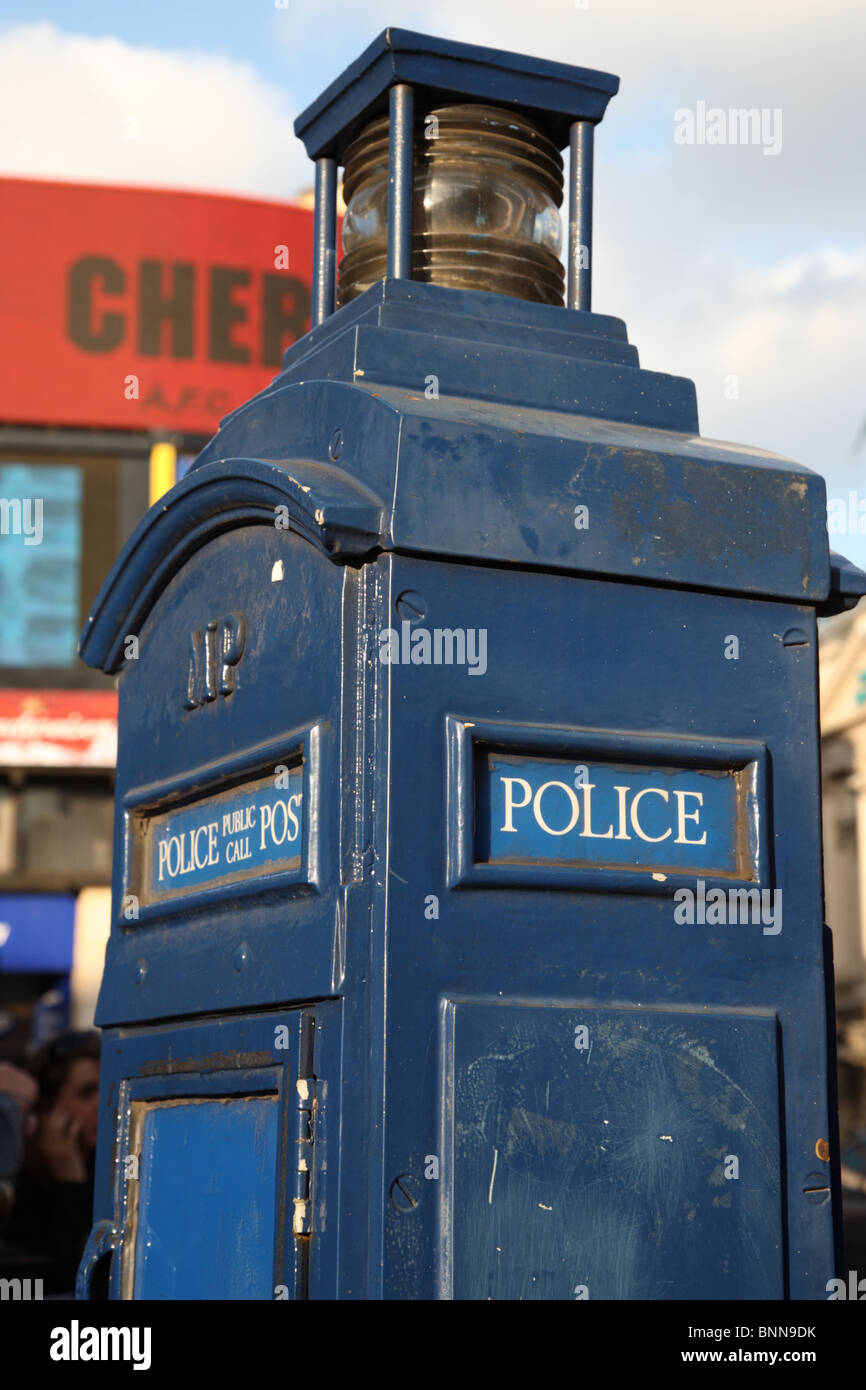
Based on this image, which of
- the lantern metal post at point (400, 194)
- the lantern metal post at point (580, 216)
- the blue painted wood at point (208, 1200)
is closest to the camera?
the blue painted wood at point (208, 1200)

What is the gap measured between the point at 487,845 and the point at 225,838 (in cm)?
51

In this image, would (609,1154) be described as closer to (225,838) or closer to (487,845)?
(487,845)

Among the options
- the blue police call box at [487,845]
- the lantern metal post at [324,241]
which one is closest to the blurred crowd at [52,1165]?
the blue police call box at [487,845]

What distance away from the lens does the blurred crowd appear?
21.5 feet

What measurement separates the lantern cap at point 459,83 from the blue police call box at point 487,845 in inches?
0.5

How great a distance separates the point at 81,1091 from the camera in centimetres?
714

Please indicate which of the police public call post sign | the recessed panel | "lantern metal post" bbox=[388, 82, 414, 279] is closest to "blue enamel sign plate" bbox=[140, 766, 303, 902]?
the police public call post sign

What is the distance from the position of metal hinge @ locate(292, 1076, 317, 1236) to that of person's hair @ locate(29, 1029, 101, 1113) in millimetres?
5241

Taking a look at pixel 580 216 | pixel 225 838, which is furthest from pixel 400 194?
pixel 225 838

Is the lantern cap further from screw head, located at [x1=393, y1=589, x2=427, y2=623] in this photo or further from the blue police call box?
screw head, located at [x1=393, y1=589, x2=427, y2=623]

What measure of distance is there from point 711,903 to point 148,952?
95 centimetres

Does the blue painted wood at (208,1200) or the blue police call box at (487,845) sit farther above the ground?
the blue police call box at (487,845)

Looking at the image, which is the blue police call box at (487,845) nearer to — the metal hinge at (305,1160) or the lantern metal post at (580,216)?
the metal hinge at (305,1160)

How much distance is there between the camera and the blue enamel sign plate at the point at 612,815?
2.14m
